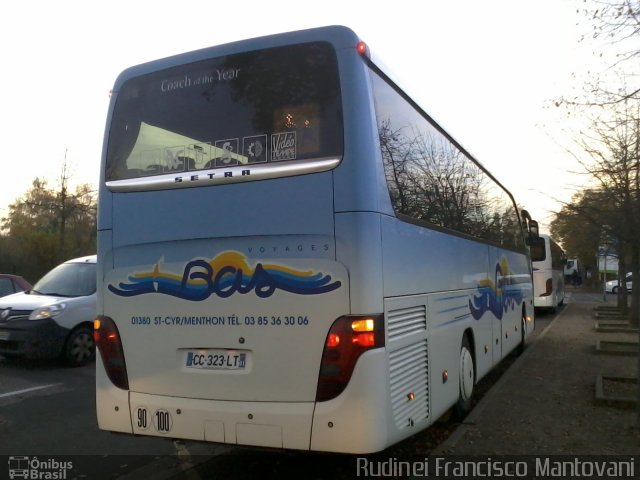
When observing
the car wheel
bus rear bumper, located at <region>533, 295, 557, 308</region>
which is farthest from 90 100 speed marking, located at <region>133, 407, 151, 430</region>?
Result: bus rear bumper, located at <region>533, 295, 557, 308</region>

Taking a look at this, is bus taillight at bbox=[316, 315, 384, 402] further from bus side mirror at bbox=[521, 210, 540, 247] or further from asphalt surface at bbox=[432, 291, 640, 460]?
bus side mirror at bbox=[521, 210, 540, 247]

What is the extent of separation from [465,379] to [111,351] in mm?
3878

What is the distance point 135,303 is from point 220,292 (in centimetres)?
85

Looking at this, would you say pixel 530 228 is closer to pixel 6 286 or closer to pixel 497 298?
pixel 497 298

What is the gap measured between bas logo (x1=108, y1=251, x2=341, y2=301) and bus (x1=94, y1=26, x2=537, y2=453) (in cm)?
1

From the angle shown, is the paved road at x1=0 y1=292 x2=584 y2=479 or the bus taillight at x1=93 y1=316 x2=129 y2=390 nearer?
the bus taillight at x1=93 y1=316 x2=129 y2=390

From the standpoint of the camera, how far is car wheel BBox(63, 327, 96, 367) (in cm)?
987

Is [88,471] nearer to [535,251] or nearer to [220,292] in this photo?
[220,292]

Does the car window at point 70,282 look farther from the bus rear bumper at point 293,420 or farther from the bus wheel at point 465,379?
the bus wheel at point 465,379

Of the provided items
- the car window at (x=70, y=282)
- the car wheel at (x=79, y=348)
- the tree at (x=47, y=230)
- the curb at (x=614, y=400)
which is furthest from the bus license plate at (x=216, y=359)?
the tree at (x=47, y=230)

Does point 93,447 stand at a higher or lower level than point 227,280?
lower

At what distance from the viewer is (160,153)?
488cm

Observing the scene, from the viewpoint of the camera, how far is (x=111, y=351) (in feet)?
15.9

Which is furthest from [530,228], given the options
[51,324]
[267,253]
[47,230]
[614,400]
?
[47,230]
